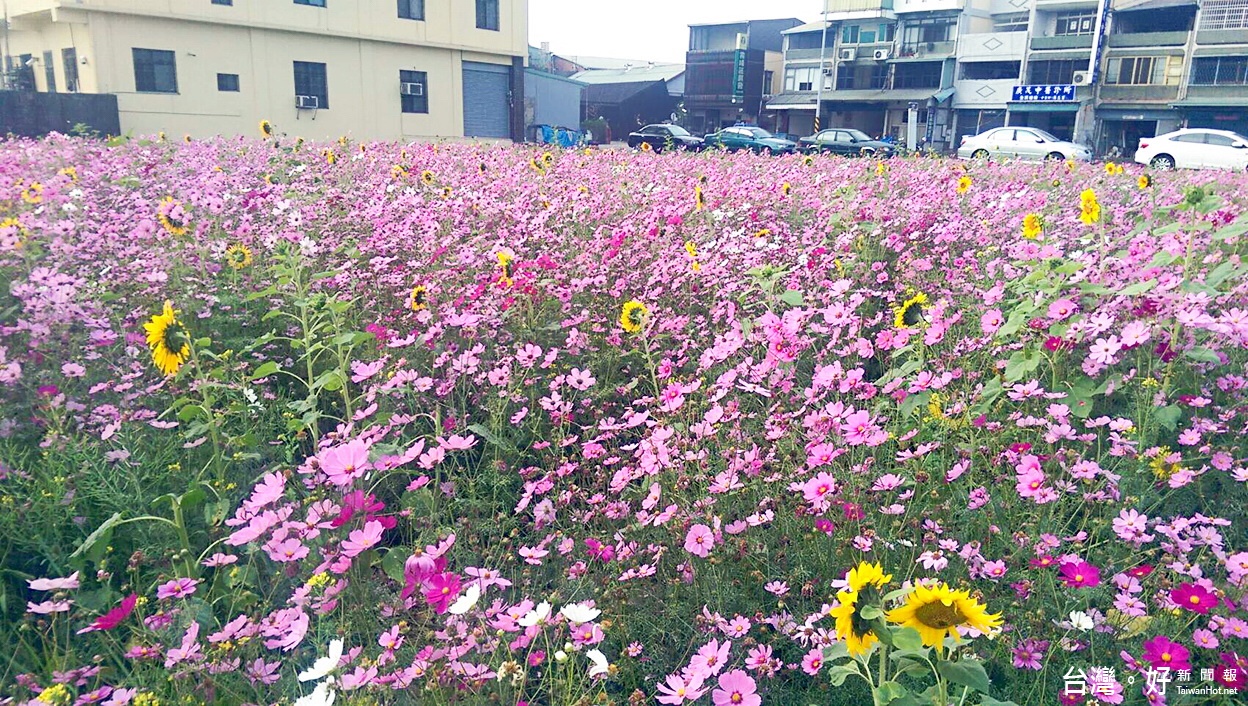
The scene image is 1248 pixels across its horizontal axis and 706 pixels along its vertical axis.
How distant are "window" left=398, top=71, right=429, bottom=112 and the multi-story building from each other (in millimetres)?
19604

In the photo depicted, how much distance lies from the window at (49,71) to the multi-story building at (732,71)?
27363mm

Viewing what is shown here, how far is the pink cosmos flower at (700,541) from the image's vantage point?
1781mm

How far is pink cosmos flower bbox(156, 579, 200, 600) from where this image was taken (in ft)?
5.39

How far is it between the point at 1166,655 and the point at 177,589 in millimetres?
1891

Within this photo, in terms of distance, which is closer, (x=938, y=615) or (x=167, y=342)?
→ (x=938, y=615)

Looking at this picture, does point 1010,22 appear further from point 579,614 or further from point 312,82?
point 579,614

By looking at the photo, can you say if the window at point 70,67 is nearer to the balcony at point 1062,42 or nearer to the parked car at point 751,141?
the parked car at point 751,141

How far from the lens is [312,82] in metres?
20.9

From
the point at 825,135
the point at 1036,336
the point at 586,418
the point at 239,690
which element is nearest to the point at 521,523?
the point at 586,418

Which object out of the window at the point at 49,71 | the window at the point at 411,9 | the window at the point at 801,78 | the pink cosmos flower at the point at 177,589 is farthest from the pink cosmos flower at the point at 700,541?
the window at the point at 801,78

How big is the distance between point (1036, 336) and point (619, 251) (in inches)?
84.2

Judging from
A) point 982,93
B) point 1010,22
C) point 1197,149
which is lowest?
point 1197,149

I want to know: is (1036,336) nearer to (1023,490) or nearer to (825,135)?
(1023,490)

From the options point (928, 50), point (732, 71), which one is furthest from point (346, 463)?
point (732, 71)
